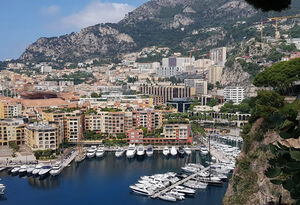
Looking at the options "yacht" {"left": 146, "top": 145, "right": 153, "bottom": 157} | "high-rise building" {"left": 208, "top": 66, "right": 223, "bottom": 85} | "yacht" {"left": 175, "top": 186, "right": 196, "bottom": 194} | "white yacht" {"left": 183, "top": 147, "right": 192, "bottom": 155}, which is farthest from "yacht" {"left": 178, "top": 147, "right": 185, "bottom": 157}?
"high-rise building" {"left": 208, "top": 66, "right": 223, "bottom": 85}

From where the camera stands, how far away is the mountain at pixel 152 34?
158ft

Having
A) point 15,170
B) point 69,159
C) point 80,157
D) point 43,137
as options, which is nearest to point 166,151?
point 80,157

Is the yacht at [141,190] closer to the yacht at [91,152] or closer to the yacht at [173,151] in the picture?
the yacht at [173,151]

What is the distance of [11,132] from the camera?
13930 mm

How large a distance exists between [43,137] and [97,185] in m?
3.44

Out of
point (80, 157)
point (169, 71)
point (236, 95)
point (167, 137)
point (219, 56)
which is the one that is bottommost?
point (80, 157)

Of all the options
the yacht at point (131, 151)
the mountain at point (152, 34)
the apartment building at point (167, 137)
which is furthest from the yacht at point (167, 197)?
the mountain at point (152, 34)

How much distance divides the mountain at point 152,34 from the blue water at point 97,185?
33929 mm

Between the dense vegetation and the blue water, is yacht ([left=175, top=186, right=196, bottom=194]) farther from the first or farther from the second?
the dense vegetation

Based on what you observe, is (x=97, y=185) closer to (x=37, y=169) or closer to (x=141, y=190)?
(x=141, y=190)

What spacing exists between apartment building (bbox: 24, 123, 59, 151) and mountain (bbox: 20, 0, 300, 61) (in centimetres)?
3396

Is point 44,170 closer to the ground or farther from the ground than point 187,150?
closer to the ground

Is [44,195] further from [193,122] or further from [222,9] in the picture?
[222,9]

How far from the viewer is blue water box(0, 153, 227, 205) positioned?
29.9 feet
